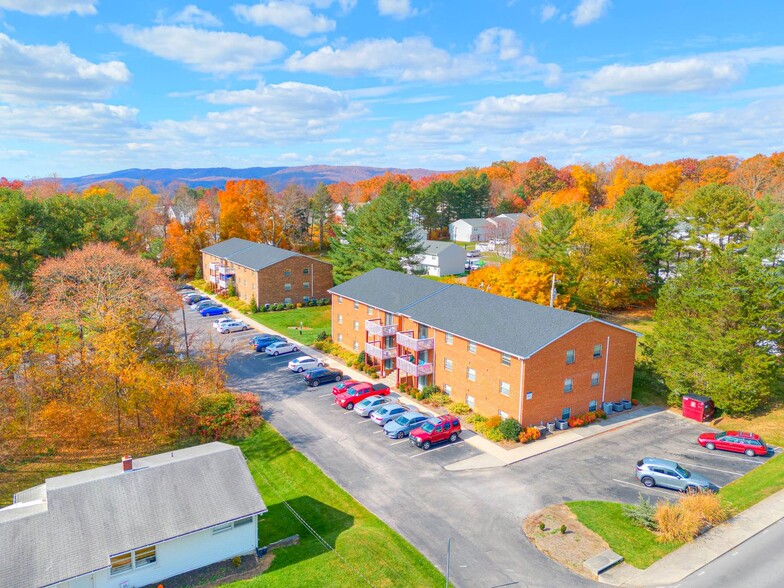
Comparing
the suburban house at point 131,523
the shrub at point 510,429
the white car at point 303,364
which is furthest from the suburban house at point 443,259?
the suburban house at point 131,523

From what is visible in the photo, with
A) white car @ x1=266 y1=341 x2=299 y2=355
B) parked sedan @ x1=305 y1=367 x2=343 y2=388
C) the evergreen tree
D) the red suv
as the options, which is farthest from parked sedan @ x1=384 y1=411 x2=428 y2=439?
the evergreen tree

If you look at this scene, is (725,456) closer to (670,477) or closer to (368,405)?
(670,477)

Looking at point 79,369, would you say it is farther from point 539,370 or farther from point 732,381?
point 732,381

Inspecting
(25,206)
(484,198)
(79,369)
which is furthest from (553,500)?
(484,198)

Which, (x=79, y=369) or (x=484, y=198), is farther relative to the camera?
(x=484, y=198)

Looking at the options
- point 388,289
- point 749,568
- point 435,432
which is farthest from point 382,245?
point 749,568

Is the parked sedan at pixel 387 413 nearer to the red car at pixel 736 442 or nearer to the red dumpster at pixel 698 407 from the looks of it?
the red car at pixel 736 442
